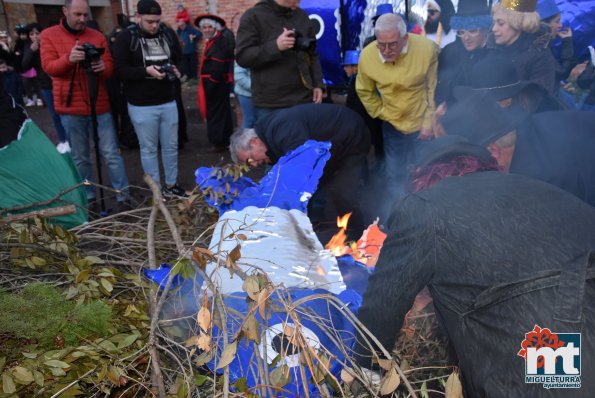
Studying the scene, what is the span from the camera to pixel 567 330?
1.32 metres

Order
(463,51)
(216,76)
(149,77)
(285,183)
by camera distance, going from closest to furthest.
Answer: (285,183), (463,51), (149,77), (216,76)

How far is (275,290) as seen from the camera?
163 centimetres

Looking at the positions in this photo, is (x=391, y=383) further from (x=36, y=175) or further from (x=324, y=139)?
(x=36, y=175)

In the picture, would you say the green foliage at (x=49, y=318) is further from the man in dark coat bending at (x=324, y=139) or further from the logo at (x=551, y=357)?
the man in dark coat bending at (x=324, y=139)

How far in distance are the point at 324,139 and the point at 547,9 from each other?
2.53m

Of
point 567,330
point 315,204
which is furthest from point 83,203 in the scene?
point 567,330

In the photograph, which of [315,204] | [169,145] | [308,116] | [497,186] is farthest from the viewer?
[169,145]

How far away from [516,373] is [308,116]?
246 centimetres

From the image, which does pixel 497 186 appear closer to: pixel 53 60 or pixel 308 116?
pixel 308 116

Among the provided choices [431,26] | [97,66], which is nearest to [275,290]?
[97,66]

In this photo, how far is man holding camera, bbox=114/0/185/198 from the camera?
4.44 m

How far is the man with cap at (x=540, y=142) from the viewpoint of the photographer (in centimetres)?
220

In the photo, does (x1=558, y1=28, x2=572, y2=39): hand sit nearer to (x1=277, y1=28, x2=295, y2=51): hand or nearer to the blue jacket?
(x1=277, y1=28, x2=295, y2=51): hand

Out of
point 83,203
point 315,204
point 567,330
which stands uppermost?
point 567,330
